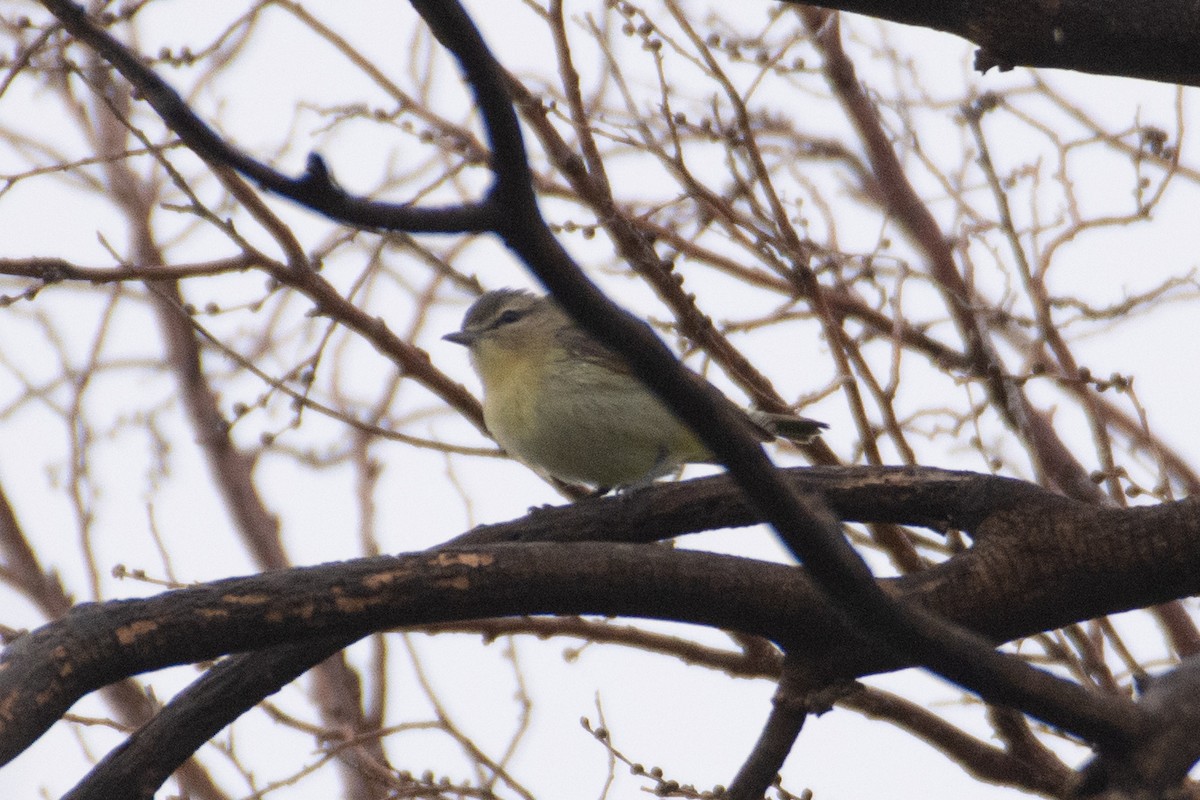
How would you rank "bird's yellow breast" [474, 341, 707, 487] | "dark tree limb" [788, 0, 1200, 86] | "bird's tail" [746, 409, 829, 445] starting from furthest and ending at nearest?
"bird's yellow breast" [474, 341, 707, 487] < "bird's tail" [746, 409, 829, 445] < "dark tree limb" [788, 0, 1200, 86]

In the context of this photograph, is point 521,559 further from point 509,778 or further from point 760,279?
point 760,279

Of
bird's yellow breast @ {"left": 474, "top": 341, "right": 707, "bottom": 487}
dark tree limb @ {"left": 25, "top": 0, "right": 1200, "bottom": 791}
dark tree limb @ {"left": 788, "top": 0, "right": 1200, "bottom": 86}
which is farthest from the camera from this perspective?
bird's yellow breast @ {"left": 474, "top": 341, "right": 707, "bottom": 487}

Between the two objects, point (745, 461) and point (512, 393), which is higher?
point (512, 393)

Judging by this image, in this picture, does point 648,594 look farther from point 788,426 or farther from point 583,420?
point 583,420

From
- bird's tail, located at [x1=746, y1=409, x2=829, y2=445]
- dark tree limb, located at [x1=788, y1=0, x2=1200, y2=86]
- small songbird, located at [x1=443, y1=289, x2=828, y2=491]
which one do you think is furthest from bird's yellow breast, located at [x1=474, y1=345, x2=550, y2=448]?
dark tree limb, located at [x1=788, y1=0, x2=1200, y2=86]

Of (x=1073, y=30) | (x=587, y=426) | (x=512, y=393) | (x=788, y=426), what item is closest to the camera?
(x=1073, y=30)

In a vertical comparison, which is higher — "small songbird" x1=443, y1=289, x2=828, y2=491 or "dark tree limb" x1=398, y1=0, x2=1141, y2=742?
"small songbird" x1=443, y1=289, x2=828, y2=491

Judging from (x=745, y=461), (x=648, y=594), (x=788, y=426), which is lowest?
(x=745, y=461)

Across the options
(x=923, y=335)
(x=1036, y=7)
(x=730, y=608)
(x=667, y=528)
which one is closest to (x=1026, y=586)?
(x=730, y=608)

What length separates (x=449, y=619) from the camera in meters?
3.06

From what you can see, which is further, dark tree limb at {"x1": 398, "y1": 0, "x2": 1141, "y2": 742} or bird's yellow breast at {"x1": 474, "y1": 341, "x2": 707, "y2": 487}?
bird's yellow breast at {"x1": 474, "y1": 341, "x2": 707, "y2": 487}

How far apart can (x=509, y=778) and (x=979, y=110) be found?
2363 mm

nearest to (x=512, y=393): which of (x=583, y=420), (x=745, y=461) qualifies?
(x=583, y=420)

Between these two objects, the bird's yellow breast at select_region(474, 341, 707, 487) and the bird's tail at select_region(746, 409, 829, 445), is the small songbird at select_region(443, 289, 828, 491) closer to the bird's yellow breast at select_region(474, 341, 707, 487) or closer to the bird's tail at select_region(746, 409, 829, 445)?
the bird's yellow breast at select_region(474, 341, 707, 487)
